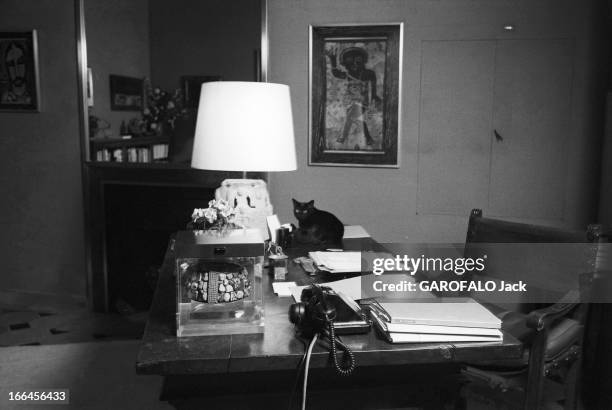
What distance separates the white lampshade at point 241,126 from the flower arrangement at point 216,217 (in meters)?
0.41

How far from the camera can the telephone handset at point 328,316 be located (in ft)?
4.68

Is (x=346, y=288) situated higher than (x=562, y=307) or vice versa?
(x=346, y=288)

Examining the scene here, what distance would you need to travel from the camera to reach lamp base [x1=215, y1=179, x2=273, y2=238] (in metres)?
2.46

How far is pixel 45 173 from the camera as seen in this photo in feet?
13.5

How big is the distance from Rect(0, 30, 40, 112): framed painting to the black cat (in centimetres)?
242

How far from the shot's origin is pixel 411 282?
6.40ft

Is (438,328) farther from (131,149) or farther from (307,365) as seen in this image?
(131,149)

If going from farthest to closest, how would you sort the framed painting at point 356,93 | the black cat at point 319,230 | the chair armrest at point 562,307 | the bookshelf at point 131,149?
the bookshelf at point 131,149 → the framed painting at point 356,93 → the black cat at point 319,230 → the chair armrest at point 562,307

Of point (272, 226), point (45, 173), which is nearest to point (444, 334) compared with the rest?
point (272, 226)

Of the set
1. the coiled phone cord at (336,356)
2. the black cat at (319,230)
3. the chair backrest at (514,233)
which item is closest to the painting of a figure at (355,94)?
the chair backrest at (514,233)

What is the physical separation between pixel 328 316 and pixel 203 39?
2765 mm

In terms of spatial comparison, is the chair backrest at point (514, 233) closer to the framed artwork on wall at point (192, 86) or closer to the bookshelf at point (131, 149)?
the framed artwork on wall at point (192, 86)

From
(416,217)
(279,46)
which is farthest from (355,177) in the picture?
(279,46)

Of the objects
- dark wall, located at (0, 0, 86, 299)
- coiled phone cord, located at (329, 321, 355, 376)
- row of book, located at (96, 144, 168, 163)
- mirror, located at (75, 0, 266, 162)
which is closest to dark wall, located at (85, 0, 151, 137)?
mirror, located at (75, 0, 266, 162)
